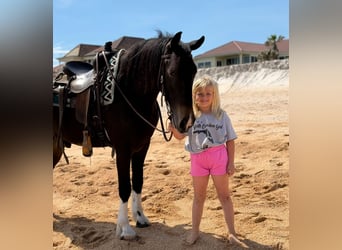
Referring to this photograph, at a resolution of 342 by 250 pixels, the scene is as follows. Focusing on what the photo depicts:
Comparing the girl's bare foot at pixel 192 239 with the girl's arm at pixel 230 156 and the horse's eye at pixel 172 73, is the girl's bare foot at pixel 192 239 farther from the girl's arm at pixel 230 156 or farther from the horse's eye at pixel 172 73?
the horse's eye at pixel 172 73

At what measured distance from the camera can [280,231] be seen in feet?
9.64

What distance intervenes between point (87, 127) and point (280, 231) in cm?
193

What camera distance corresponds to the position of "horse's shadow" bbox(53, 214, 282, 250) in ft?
9.12

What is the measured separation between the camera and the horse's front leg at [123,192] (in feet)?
9.68

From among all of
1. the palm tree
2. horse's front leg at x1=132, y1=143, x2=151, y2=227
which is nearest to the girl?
horse's front leg at x1=132, y1=143, x2=151, y2=227

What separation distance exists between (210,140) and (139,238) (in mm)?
1093

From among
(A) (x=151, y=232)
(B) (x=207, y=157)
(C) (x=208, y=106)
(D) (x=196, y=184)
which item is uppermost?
(C) (x=208, y=106)

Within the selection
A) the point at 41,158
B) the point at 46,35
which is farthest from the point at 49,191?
the point at 46,35

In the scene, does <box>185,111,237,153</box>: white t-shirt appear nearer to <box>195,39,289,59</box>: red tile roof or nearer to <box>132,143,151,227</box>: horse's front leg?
<box>132,143,151,227</box>: horse's front leg

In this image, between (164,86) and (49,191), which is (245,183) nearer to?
(164,86)

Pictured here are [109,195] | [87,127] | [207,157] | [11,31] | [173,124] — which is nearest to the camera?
[11,31]

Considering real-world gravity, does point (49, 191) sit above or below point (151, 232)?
above

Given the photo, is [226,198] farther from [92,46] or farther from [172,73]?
[92,46]

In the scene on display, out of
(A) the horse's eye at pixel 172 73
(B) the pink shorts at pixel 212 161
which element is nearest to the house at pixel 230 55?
(B) the pink shorts at pixel 212 161
